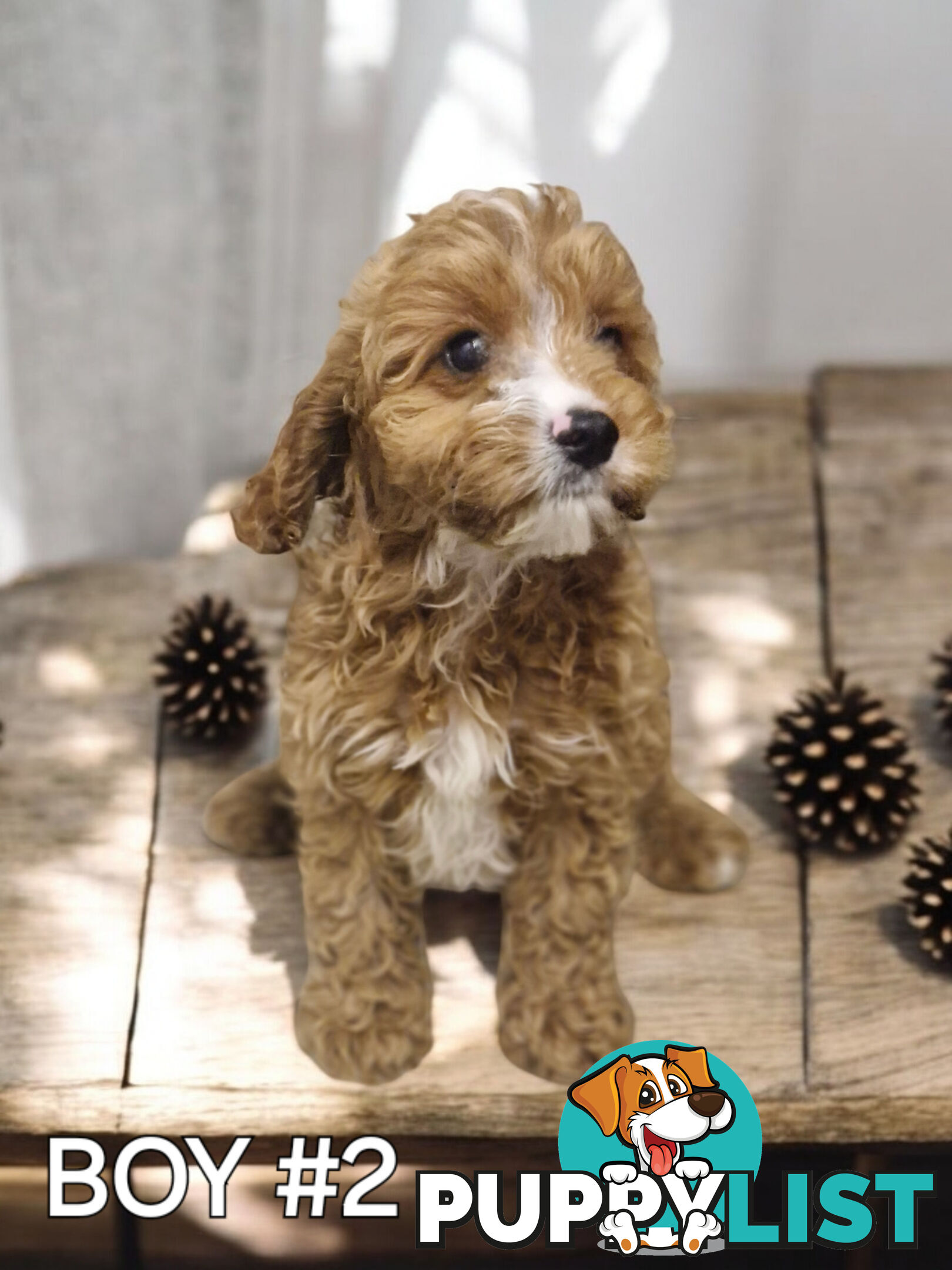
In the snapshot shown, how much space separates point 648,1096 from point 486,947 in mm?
276

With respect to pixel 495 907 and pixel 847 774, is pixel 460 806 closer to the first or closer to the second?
pixel 495 907

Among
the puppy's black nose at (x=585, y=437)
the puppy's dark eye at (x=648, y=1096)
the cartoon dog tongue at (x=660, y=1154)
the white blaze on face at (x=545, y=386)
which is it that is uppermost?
the white blaze on face at (x=545, y=386)

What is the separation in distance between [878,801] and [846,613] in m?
0.33

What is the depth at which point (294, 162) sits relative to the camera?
1.96 metres

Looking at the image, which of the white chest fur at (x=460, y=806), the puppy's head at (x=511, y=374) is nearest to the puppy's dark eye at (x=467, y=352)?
the puppy's head at (x=511, y=374)

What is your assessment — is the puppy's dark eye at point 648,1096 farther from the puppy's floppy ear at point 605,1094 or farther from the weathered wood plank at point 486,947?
the weathered wood plank at point 486,947

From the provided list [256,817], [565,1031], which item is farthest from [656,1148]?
[256,817]

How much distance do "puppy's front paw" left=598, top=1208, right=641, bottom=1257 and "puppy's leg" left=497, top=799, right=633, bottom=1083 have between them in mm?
137

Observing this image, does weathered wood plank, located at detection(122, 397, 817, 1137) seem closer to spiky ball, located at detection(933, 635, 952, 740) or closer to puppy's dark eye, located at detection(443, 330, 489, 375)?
spiky ball, located at detection(933, 635, 952, 740)

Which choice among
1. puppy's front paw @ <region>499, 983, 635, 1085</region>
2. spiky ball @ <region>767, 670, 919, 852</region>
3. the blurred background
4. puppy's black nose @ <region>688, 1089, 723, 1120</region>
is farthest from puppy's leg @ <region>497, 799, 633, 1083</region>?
the blurred background

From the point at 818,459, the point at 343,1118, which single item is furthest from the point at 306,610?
the point at 818,459

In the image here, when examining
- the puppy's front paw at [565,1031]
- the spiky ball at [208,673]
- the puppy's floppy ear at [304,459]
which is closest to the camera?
the puppy's floppy ear at [304,459]

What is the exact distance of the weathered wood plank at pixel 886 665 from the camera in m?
1.48

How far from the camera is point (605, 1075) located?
137cm
